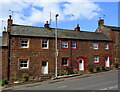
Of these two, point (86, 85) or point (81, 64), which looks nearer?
point (86, 85)

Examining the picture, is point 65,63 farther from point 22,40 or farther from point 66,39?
point 22,40

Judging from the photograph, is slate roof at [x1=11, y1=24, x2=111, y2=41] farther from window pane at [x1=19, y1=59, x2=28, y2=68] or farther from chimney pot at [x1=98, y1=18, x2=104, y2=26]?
chimney pot at [x1=98, y1=18, x2=104, y2=26]

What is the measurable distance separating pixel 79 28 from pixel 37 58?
38.0 ft

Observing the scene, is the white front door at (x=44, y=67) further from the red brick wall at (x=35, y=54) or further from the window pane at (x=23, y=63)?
the window pane at (x=23, y=63)

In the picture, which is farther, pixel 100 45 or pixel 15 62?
pixel 100 45

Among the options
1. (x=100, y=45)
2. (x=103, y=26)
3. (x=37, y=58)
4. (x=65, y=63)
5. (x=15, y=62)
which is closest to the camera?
(x=15, y=62)

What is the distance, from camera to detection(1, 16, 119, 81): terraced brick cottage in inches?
818

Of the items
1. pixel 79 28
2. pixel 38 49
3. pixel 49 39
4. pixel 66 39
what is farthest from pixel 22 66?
pixel 79 28

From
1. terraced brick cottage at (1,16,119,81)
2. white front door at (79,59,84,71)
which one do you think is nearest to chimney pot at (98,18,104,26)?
terraced brick cottage at (1,16,119,81)

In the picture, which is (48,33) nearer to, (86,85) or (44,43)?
(44,43)

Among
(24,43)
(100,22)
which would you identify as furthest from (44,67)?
(100,22)

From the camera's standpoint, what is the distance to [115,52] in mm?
28969

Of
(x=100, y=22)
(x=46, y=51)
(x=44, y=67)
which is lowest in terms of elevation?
(x=44, y=67)

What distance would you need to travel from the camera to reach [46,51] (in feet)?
75.0
